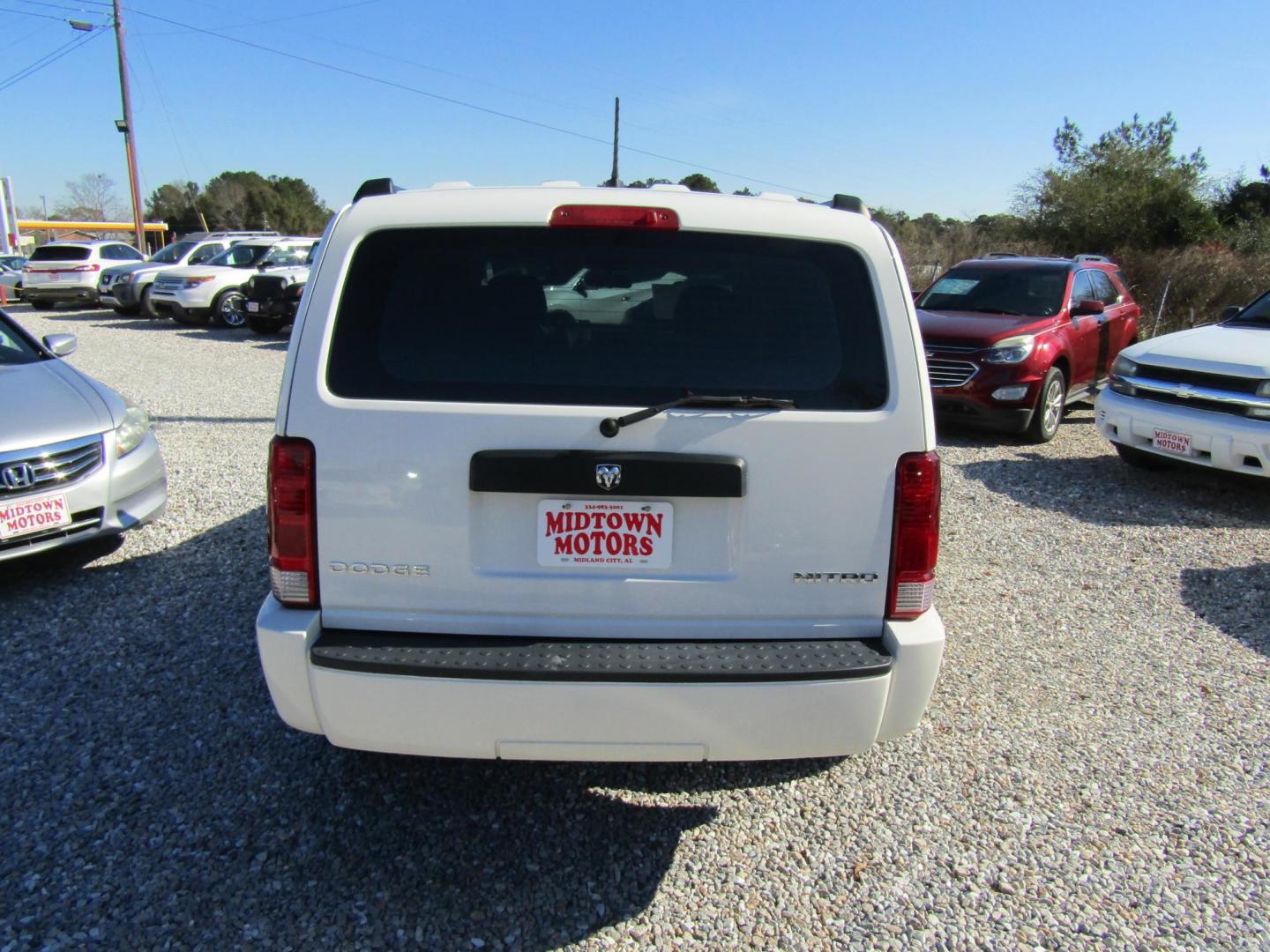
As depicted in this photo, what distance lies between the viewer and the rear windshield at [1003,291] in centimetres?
910

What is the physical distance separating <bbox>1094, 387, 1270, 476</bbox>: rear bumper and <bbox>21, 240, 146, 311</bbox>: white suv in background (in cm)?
2222

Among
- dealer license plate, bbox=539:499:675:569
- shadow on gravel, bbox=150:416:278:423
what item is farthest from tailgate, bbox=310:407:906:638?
shadow on gravel, bbox=150:416:278:423

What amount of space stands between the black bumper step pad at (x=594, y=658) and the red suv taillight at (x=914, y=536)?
A: 0.17 meters

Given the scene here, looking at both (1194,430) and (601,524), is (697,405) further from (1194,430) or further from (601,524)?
(1194,430)

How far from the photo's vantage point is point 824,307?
2.40 metres

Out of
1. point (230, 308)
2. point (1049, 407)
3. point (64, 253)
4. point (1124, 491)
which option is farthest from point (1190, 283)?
point (64, 253)

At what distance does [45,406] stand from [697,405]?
4127mm

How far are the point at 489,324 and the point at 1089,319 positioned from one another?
874cm

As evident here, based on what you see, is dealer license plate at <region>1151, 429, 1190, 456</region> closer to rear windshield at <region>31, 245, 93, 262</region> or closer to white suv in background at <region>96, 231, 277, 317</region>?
white suv in background at <region>96, 231, 277, 317</region>

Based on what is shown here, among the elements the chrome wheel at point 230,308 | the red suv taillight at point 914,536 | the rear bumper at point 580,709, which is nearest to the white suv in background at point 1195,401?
the red suv taillight at point 914,536

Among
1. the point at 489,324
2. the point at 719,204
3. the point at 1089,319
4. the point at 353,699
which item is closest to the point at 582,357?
the point at 489,324

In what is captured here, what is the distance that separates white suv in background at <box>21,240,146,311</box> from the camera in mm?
20625

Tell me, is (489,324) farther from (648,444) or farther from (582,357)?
(648,444)

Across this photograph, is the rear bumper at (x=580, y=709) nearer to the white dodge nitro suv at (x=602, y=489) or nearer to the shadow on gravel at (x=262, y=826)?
the white dodge nitro suv at (x=602, y=489)
